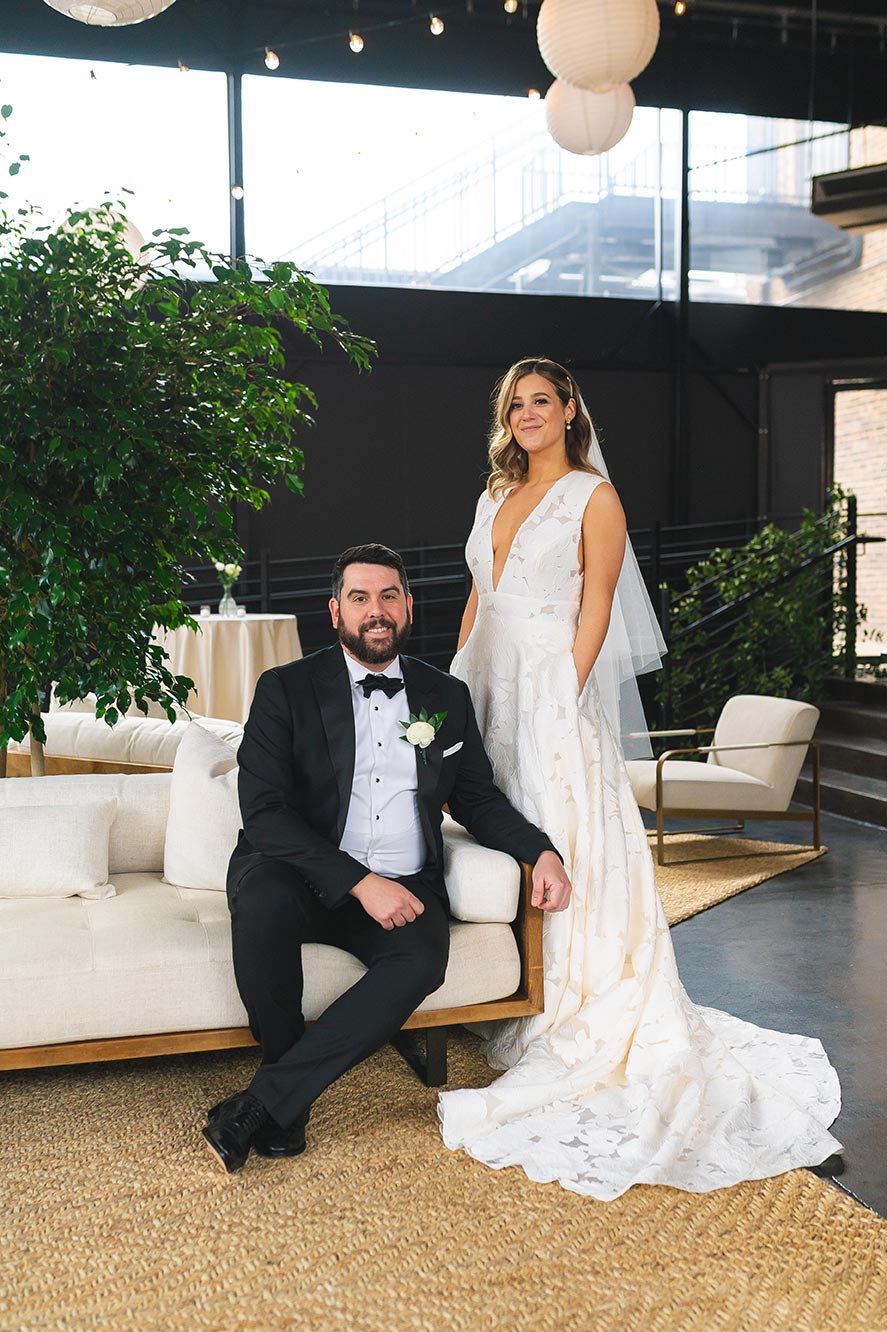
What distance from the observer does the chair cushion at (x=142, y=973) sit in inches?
112

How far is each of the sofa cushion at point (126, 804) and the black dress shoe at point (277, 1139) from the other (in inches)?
40.4

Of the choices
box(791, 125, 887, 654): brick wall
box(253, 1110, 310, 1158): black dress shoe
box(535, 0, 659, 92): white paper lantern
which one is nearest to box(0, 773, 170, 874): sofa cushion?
box(253, 1110, 310, 1158): black dress shoe

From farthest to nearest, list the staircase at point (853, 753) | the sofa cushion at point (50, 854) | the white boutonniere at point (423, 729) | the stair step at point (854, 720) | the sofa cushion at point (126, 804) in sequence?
1. the stair step at point (854, 720)
2. the staircase at point (853, 753)
3. the sofa cushion at point (126, 804)
4. the sofa cushion at point (50, 854)
5. the white boutonniere at point (423, 729)

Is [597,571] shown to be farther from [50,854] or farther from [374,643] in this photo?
[50,854]

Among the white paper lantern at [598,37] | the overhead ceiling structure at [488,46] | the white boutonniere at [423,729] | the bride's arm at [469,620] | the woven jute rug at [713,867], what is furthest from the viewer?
the overhead ceiling structure at [488,46]

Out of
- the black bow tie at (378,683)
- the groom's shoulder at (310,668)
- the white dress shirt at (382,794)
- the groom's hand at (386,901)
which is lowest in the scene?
the groom's hand at (386,901)

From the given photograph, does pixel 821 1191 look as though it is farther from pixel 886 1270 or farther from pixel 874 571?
pixel 874 571

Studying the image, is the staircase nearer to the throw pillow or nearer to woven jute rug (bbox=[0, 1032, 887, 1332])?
woven jute rug (bbox=[0, 1032, 887, 1332])

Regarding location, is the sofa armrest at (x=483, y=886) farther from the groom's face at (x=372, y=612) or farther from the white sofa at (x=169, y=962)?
the groom's face at (x=372, y=612)

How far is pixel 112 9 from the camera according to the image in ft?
13.6

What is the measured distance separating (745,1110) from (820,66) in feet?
36.5

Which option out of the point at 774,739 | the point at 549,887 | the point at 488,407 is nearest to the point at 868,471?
the point at 488,407

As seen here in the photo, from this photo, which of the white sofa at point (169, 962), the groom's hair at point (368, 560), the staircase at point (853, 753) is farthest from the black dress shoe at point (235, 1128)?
the staircase at point (853, 753)

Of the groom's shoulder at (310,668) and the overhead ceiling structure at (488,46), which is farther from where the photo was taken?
the overhead ceiling structure at (488,46)
